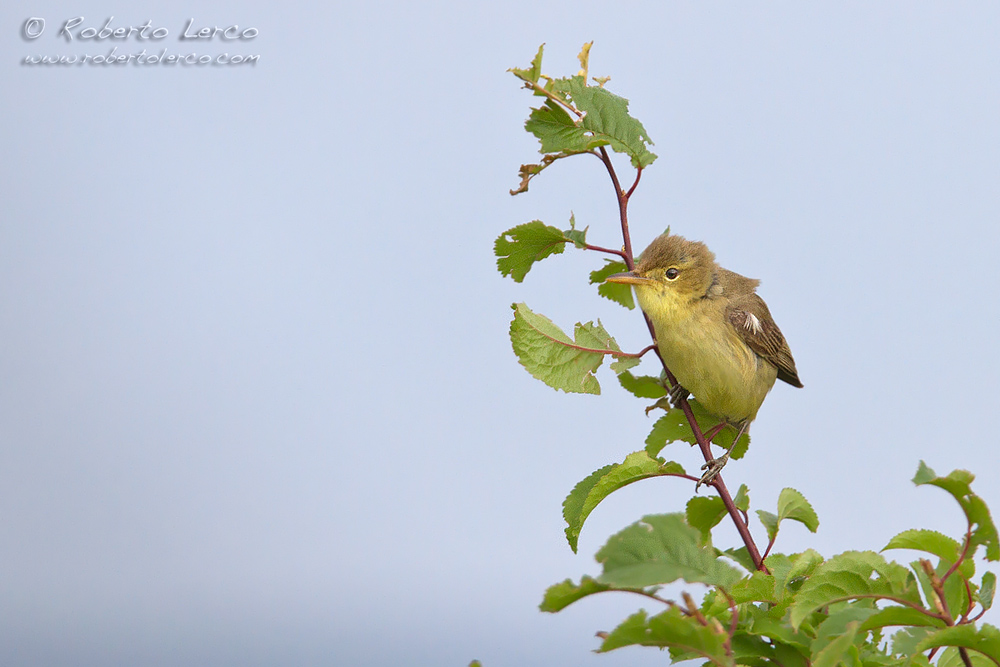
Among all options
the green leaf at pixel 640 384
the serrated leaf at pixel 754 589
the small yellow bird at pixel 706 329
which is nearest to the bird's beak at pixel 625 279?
the small yellow bird at pixel 706 329

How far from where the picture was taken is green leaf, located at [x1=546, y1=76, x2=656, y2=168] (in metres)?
1.63

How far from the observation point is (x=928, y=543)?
1313 millimetres

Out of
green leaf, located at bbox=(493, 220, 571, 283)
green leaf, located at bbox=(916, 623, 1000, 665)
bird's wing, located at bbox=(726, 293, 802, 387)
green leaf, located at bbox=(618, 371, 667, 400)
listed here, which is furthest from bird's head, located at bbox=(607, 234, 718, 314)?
green leaf, located at bbox=(916, 623, 1000, 665)

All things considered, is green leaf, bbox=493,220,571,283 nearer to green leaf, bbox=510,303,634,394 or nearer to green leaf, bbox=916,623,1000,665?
green leaf, bbox=510,303,634,394

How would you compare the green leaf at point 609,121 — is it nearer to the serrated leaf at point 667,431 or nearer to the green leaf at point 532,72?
the green leaf at point 532,72

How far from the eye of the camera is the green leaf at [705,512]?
1.70 m

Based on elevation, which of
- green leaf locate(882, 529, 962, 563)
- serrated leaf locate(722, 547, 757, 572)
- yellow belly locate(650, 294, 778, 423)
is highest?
yellow belly locate(650, 294, 778, 423)

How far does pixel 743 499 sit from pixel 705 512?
0.29 feet

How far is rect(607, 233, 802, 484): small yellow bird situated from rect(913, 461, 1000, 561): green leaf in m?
0.92

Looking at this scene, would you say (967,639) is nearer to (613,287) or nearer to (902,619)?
(902,619)

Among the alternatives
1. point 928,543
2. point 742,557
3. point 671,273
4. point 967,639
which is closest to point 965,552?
point 928,543

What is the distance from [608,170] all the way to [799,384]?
154 cm

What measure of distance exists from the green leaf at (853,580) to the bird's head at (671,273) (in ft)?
3.18

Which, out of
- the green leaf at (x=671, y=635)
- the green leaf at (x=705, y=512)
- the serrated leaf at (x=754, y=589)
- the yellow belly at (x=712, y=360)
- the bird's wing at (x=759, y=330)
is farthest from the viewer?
the bird's wing at (x=759, y=330)
